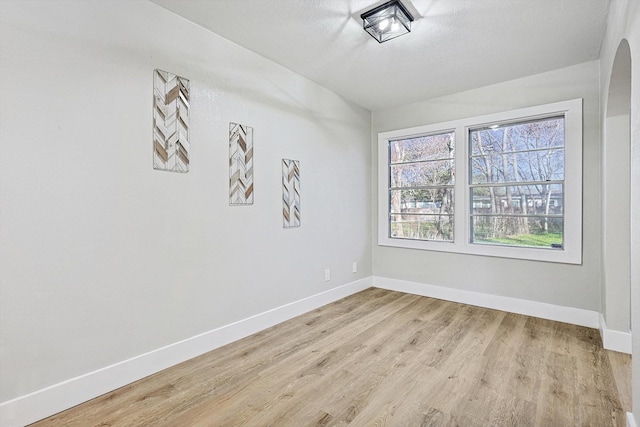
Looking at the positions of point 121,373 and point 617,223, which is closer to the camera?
point 121,373

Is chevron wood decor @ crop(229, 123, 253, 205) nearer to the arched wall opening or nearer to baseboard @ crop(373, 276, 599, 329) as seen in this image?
baseboard @ crop(373, 276, 599, 329)

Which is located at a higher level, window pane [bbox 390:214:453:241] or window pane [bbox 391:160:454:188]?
window pane [bbox 391:160:454:188]

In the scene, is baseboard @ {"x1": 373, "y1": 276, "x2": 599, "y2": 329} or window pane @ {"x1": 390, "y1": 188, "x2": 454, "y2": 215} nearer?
baseboard @ {"x1": 373, "y1": 276, "x2": 599, "y2": 329}

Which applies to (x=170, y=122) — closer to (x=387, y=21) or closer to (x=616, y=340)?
(x=387, y=21)

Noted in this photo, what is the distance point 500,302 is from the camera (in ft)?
11.3

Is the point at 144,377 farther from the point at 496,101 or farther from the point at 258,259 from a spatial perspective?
the point at 496,101

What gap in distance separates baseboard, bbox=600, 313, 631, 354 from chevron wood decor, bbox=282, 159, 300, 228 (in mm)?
2824

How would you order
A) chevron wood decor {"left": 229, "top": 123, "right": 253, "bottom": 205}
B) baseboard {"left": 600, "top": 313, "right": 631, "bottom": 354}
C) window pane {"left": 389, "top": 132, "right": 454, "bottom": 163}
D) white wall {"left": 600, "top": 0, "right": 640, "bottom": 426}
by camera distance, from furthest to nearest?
window pane {"left": 389, "top": 132, "right": 454, "bottom": 163} < chevron wood decor {"left": 229, "top": 123, "right": 253, "bottom": 205} < baseboard {"left": 600, "top": 313, "right": 631, "bottom": 354} < white wall {"left": 600, "top": 0, "right": 640, "bottom": 426}

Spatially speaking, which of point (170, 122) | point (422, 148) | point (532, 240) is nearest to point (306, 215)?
point (170, 122)

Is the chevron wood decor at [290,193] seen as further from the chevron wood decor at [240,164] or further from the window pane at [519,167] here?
the window pane at [519,167]

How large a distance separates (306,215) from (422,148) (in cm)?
191

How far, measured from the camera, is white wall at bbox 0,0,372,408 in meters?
1.65

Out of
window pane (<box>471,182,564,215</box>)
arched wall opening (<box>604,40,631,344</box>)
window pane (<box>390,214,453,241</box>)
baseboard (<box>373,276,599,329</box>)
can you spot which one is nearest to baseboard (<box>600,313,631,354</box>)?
arched wall opening (<box>604,40,631,344</box>)

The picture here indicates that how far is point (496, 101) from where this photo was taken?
3467 mm
